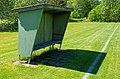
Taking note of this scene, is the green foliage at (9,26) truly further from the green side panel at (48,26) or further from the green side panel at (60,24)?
the green side panel at (48,26)

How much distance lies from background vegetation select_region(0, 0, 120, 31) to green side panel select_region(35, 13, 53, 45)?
17830 millimetres

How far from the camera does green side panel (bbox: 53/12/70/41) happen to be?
11.1 metres

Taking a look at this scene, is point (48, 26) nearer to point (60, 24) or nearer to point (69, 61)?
point (60, 24)

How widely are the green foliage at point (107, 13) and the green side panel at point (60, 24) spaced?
158 feet

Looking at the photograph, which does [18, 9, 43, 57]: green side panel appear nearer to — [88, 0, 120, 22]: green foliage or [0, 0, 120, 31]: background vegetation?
[0, 0, 120, 31]: background vegetation

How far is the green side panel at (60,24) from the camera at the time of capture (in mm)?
11070

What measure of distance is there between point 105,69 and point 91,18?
53.5m

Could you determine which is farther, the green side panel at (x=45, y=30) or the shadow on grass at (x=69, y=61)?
the green side panel at (x=45, y=30)

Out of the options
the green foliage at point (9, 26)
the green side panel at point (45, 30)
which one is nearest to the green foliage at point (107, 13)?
Result: the green foliage at point (9, 26)

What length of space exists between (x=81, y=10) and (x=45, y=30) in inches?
2386

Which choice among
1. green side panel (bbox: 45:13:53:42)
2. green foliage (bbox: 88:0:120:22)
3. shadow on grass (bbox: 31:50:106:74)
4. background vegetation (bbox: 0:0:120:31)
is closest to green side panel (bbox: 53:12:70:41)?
green side panel (bbox: 45:13:53:42)

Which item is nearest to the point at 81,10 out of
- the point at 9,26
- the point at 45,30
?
the point at 9,26

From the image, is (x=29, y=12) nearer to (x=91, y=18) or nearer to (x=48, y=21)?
(x=48, y=21)

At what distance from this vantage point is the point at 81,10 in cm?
6956
